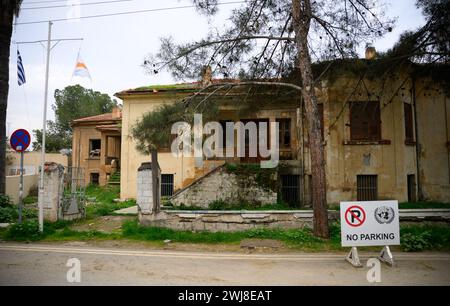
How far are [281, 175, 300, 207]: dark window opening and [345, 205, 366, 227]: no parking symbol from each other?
9.10m

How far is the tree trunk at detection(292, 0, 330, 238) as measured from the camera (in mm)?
8938

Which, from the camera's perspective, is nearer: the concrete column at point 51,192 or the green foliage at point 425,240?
the green foliage at point 425,240

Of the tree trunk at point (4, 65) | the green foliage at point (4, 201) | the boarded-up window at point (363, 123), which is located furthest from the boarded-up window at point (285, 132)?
the green foliage at point (4, 201)

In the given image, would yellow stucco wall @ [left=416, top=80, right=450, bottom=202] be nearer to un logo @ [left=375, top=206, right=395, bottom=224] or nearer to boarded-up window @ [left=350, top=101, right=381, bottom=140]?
boarded-up window @ [left=350, top=101, right=381, bottom=140]

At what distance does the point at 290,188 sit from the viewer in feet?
52.2

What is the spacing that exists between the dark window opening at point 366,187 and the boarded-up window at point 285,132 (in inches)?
180

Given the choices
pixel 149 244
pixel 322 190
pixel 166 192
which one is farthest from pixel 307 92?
pixel 166 192

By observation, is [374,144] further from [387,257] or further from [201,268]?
[201,268]

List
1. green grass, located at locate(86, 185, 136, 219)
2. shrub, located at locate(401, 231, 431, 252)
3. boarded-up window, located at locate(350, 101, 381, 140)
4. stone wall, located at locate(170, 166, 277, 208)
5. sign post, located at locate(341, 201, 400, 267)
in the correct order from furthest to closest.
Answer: boarded-up window, located at locate(350, 101, 381, 140), green grass, located at locate(86, 185, 136, 219), stone wall, located at locate(170, 166, 277, 208), shrub, located at locate(401, 231, 431, 252), sign post, located at locate(341, 201, 400, 267)

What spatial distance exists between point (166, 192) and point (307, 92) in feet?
40.3

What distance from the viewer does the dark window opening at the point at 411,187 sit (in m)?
14.9

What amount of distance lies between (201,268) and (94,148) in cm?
2525

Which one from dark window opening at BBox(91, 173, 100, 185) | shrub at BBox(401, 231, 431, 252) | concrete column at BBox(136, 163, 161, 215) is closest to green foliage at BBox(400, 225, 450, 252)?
shrub at BBox(401, 231, 431, 252)

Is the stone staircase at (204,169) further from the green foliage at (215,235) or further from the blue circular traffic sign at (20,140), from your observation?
the blue circular traffic sign at (20,140)
